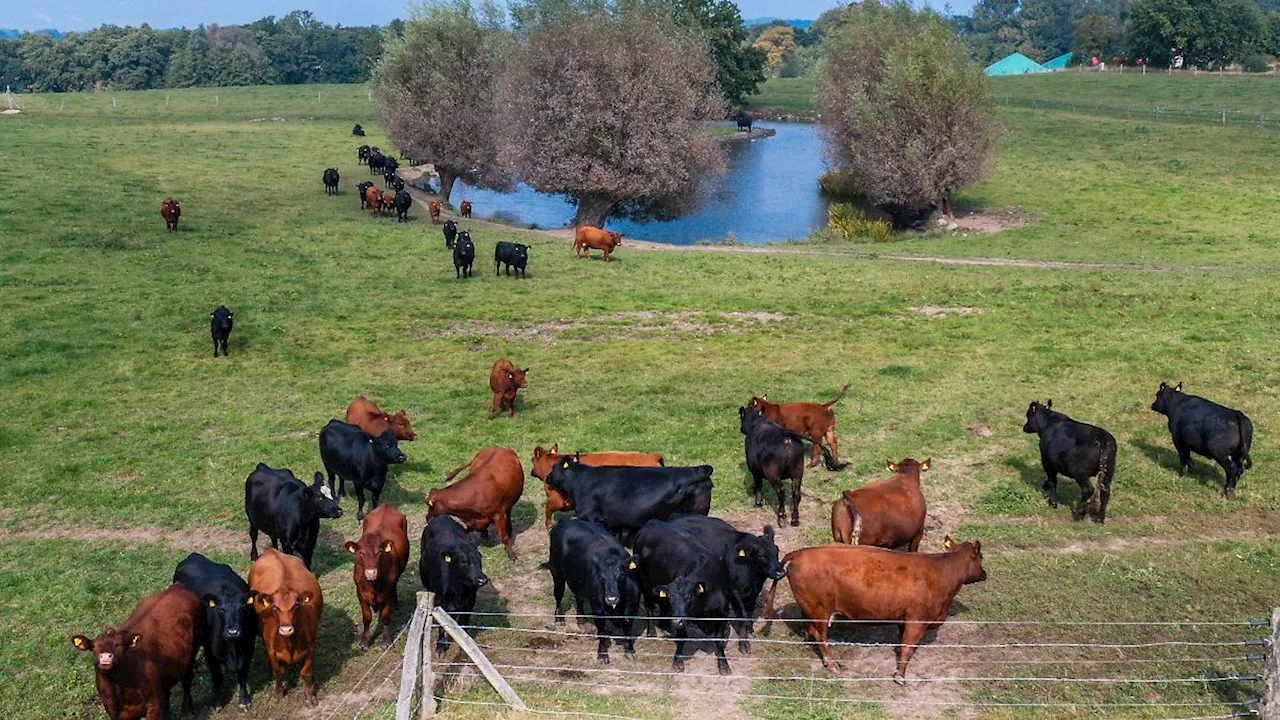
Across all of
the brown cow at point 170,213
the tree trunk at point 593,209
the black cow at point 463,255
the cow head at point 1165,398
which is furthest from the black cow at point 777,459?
the tree trunk at point 593,209

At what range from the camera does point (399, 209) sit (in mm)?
38438

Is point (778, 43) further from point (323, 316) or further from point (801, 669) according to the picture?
point (801, 669)

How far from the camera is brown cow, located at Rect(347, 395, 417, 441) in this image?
1595 centimetres

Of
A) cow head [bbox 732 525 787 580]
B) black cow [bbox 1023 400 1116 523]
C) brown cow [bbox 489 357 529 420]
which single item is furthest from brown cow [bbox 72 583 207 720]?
black cow [bbox 1023 400 1116 523]

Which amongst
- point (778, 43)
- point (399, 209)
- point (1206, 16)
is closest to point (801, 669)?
point (399, 209)

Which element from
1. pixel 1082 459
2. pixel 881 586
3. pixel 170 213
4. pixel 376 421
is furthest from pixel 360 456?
pixel 170 213

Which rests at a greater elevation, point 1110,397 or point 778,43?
point 778,43

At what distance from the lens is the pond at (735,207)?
45844 millimetres

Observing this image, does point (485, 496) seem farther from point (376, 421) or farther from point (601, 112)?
point (601, 112)

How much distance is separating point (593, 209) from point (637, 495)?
101 ft

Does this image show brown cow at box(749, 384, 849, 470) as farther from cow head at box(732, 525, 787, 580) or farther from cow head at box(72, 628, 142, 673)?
cow head at box(72, 628, 142, 673)

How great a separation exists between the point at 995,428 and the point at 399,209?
26589 mm

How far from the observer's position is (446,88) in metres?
47.6

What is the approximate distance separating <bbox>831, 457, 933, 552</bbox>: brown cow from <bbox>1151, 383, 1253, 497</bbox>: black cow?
5089 millimetres
